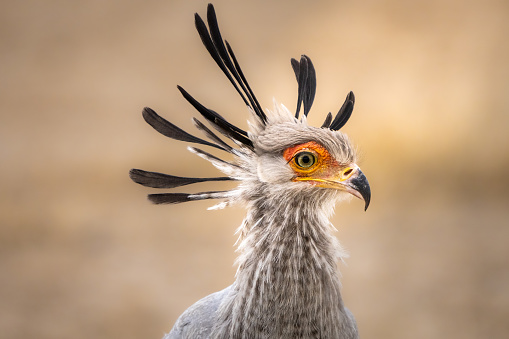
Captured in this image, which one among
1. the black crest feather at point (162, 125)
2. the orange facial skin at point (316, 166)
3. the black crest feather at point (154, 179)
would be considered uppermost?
the black crest feather at point (162, 125)

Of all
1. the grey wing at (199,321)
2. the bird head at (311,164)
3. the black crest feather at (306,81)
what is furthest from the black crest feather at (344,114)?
the grey wing at (199,321)

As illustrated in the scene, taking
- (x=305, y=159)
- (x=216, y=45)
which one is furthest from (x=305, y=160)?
(x=216, y=45)

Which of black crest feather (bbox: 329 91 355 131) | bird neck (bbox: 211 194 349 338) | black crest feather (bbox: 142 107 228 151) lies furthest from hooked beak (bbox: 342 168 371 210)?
black crest feather (bbox: 142 107 228 151)

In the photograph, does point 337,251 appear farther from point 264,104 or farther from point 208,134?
point 264,104

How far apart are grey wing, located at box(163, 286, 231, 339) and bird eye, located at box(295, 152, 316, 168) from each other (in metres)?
0.41

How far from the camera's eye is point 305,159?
130 cm

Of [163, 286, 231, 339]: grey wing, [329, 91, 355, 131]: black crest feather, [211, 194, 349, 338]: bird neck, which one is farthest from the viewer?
[329, 91, 355, 131]: black crest feather

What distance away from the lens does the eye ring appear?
130 cm

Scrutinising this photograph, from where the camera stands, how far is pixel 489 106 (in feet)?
11.5

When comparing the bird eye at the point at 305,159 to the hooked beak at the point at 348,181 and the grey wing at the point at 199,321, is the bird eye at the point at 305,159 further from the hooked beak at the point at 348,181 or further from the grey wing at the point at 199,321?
the grey wing at the point at 199,321

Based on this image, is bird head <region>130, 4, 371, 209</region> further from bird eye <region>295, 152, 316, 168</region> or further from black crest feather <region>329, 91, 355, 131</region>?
black crest feather <region>329, 91, 355, 131</region>

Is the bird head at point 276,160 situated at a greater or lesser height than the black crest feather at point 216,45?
lesser

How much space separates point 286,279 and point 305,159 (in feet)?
0.94

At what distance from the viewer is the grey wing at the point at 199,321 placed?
1410 millimetres
